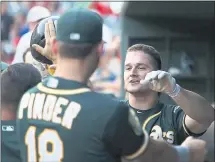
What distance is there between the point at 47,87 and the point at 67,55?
0.19 metres

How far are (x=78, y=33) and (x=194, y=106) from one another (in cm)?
103

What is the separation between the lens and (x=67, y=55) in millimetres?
2799

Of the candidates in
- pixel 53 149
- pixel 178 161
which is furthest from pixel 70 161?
pixel 178 161

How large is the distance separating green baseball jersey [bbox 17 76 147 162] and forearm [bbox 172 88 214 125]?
810 millimetres

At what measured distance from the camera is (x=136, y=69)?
393 cm

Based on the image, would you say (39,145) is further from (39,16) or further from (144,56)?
(39,16)

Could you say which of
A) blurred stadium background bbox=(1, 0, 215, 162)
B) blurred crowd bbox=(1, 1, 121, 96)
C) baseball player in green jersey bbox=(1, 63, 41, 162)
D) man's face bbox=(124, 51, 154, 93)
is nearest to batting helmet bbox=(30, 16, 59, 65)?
baseball player in green jersey bbox=(1, 63, 41, 162)

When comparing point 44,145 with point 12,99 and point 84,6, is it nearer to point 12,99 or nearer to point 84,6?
point 12,99

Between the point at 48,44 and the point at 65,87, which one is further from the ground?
the point at 48,44

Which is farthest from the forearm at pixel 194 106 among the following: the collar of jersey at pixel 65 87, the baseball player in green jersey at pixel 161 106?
the collar of jersey at pixel 65 87

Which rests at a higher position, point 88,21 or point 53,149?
point 88,21

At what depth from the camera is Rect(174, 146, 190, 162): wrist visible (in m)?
2.88

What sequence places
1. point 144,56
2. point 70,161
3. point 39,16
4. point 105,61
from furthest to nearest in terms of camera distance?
point 105,61
point 39,16
point 144,56
point 70,161

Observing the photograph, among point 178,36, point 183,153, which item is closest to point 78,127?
point 183,153
